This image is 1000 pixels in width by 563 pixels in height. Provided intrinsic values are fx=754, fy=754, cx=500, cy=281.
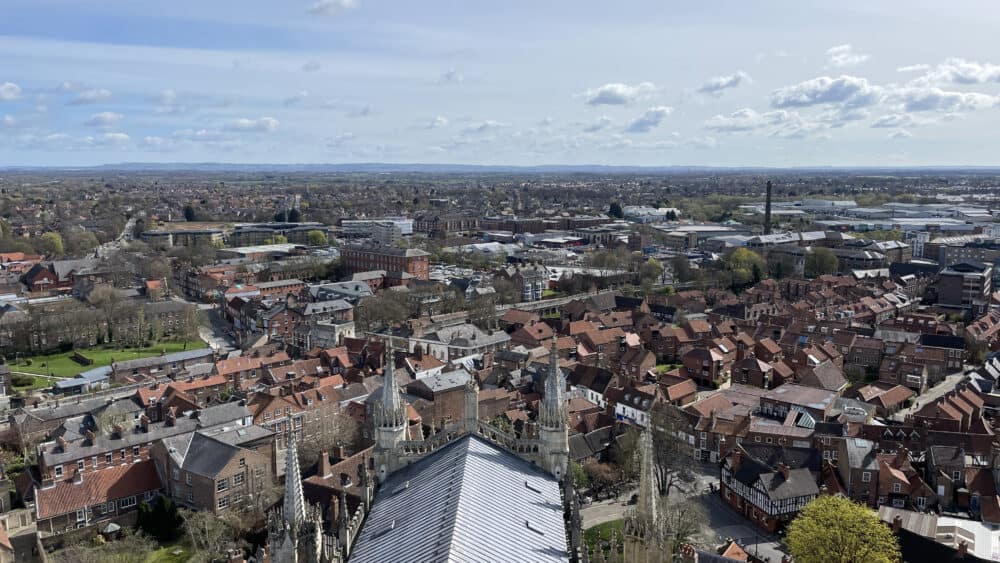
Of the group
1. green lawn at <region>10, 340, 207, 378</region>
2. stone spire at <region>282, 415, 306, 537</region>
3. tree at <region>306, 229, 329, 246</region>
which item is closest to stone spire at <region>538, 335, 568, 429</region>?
stone spire at <region>282, 415, 306, 537</region>

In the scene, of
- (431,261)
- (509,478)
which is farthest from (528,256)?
(509,478)

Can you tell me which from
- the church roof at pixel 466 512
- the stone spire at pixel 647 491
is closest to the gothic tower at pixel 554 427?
the church roof at pixel 466 512

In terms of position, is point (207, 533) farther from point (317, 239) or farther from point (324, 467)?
point (317, 239)

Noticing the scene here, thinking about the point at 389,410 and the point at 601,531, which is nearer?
the point at 389,410

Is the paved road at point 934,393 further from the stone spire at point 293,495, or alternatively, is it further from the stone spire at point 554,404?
the stone spire at point 293,495

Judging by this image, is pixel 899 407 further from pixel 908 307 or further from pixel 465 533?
pixel 465 533

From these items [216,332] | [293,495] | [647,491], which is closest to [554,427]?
[647,491]

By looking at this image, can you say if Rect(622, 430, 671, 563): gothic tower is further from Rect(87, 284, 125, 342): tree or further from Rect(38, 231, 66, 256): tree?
Rect(38, 231, 66, 256): tree
